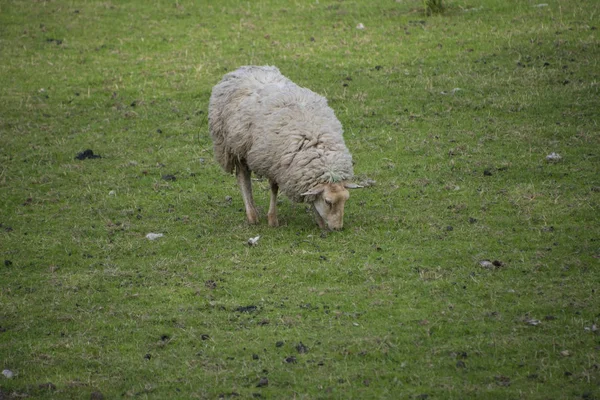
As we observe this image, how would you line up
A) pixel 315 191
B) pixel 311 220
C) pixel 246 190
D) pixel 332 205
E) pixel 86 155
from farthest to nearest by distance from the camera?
pixel 86 155 < pixel 246 190 < pixel 311 220 < pixel 332 205 < pixel 315 191

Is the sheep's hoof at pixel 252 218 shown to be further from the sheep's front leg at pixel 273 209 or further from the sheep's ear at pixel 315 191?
the sheep's ear at pixel 315 191

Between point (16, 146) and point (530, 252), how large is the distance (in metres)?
10.2

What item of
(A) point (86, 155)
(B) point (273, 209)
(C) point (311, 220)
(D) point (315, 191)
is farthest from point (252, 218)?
(A) point (86, 155)

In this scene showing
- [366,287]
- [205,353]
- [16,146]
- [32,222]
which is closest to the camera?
[205,353]

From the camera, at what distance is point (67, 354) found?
311 inches

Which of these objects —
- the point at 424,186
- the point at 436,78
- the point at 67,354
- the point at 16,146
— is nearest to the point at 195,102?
the point at 16,146

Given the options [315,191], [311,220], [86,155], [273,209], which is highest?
[315,191]

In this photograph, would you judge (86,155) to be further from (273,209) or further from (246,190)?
(273,209)

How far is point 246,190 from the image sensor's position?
11617 mm

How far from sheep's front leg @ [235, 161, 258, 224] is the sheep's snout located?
118 cm

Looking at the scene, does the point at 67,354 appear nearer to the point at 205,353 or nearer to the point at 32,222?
the point at 205,353

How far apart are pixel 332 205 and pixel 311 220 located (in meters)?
1.15

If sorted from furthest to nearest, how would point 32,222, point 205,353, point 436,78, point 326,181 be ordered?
1. point 436,78
2. point 32,222
3. point 326,181
4. point 205,353

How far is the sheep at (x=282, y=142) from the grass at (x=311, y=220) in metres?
0.57
